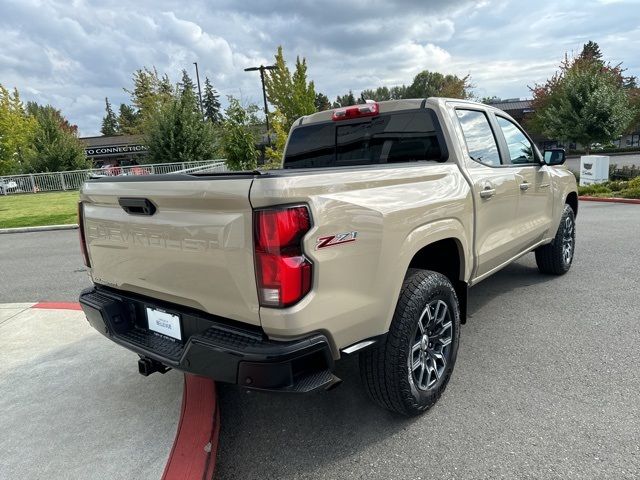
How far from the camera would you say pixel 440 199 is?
2787 millimetres

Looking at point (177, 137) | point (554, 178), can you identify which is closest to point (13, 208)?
point (177, 137)

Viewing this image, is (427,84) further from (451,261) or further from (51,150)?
(451,261)

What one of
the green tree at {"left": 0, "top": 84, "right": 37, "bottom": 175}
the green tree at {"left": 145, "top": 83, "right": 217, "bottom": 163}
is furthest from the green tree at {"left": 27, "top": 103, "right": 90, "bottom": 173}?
the green tree at {"left": 145, "top": 83, "right": 217, "bottom": 163}

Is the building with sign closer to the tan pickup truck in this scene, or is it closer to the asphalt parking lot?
the tan pickup truck

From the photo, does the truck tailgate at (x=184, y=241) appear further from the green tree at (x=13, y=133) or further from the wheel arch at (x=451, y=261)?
the green tree at (x=13, y=133)

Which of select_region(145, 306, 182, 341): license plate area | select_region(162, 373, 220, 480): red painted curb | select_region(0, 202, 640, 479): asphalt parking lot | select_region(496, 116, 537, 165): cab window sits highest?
select_region(496, 116, 537, 165): cab window

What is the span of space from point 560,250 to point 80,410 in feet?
16.4

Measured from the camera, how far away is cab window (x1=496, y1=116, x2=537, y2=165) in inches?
163

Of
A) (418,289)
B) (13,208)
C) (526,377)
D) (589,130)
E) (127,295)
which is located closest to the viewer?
(418,289)

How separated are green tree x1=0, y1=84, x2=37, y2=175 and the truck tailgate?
1699 centimetres

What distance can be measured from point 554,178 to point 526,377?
2568 mm

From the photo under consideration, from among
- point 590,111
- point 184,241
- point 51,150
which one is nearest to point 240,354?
point 184,241

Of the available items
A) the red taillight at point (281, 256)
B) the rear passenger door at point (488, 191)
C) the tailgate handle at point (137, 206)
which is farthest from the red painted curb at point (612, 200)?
the tailgate handle at point (137, 206)

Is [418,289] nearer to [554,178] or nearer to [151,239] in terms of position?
[151,239]
